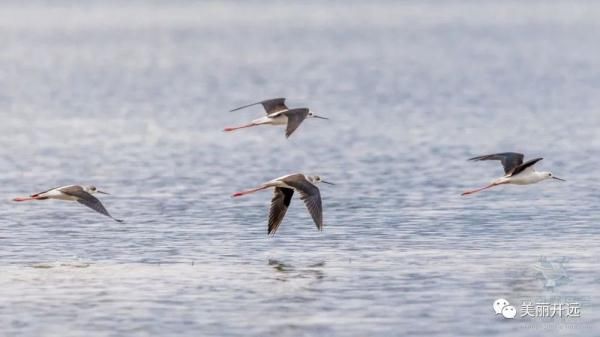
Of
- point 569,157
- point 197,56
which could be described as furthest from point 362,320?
point 197,56

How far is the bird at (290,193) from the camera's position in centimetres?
2264

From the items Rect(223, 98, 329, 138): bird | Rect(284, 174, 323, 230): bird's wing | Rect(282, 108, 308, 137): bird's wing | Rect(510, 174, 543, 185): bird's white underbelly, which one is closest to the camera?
Rect(284, 174, 323, 230): bird's wing

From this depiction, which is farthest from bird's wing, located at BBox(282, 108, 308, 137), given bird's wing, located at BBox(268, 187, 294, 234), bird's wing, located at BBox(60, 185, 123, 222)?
bird's wing, located at BBox(60, 185, 123, 222)

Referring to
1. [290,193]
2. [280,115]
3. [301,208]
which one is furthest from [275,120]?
[290,193]

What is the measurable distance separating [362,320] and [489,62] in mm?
66782

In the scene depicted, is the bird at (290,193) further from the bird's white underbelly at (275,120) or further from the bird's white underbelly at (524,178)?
the bird's white underbelly at (524,178)

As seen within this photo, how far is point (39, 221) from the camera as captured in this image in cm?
2667

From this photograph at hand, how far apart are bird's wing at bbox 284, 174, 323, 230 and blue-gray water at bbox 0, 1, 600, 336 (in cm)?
58

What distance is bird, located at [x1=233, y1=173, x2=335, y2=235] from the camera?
74.3 ft

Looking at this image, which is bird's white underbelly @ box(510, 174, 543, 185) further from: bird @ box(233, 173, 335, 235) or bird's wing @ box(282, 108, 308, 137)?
bird's wing @ box(282, 108, 308, 137)

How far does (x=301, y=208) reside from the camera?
91.7ft

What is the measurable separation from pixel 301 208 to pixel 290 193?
397 cm

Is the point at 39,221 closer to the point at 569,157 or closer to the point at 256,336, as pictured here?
the point at 256,336

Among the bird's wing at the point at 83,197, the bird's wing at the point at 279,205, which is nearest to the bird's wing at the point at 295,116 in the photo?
the bird's wing at the point at 279,205
